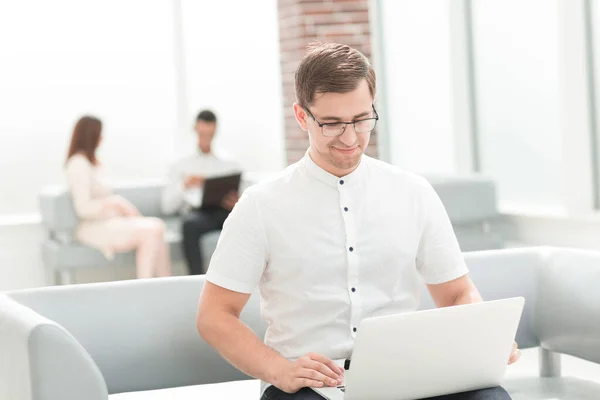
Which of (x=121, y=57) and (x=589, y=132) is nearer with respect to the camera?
(x=589, y=132)

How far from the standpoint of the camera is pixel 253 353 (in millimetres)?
2273

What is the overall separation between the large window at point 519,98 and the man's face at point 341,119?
3.55 metres

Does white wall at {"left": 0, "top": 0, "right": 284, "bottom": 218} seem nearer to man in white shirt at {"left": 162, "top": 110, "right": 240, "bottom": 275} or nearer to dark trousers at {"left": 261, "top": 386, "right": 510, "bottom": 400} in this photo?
man in white shirt at {"left": 162, "top": 110, "right": 240, "bottom": 275}

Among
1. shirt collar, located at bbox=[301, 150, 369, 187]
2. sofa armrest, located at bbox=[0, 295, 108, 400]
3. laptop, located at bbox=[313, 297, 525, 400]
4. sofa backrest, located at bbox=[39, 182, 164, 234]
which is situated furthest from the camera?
sofa backrest, located at bbox=[39, 182, 164, 234]

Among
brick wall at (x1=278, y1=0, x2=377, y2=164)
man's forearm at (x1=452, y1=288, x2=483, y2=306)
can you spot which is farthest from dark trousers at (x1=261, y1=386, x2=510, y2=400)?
brick wall at (x1=278, y1=0, x2=377, y2=164)

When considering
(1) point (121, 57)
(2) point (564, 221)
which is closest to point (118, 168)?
(1) point (121, 57)

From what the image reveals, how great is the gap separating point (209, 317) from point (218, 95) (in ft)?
20.7

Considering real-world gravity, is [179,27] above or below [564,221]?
above

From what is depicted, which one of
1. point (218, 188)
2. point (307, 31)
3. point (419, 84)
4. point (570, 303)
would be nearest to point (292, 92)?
point (307, 31)

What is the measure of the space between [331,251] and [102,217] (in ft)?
13.9

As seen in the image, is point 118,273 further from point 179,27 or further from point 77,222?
point 179,27

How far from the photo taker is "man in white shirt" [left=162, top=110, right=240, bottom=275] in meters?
6.63

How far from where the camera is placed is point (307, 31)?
751 cm

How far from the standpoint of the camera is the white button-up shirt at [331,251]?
239cm
